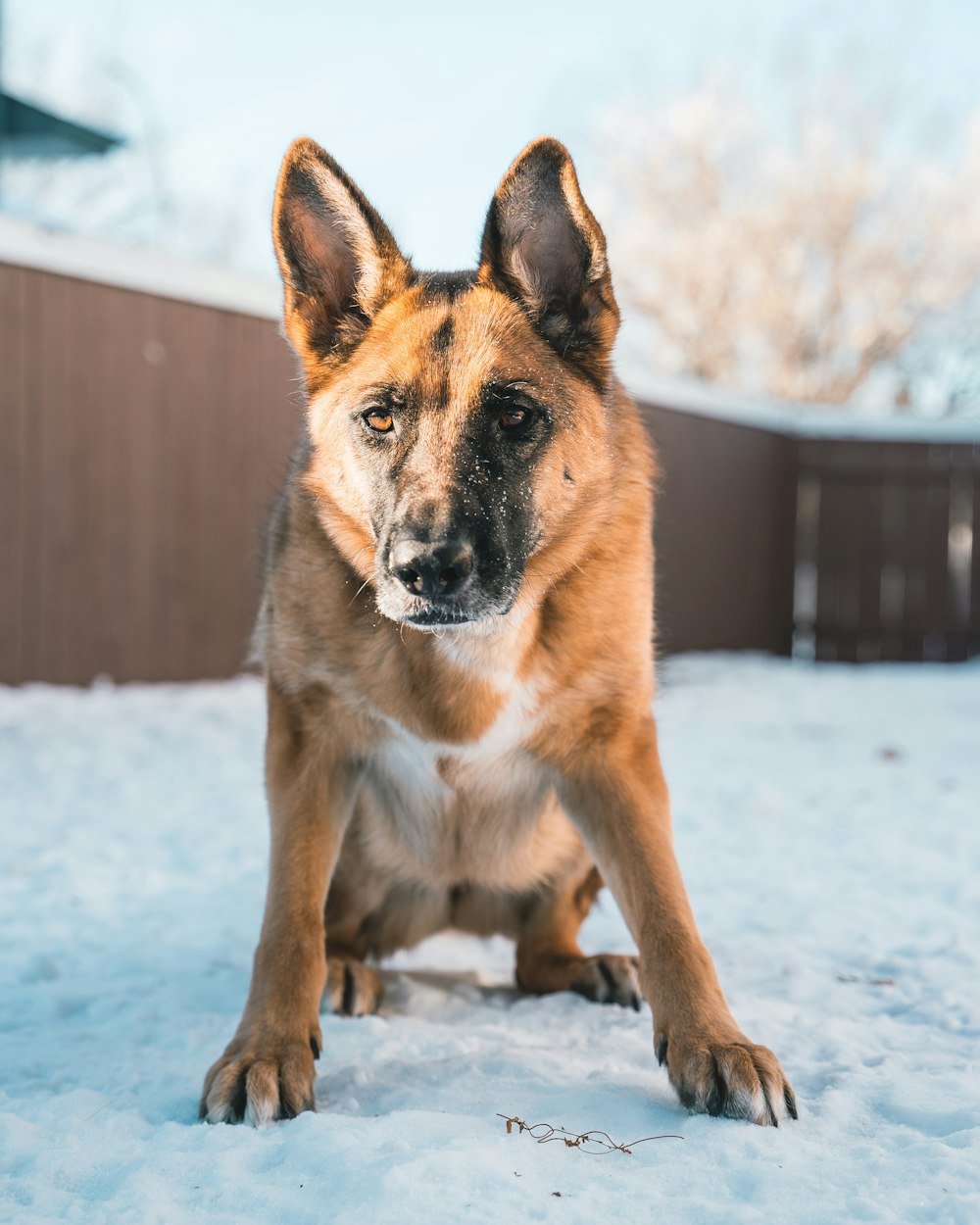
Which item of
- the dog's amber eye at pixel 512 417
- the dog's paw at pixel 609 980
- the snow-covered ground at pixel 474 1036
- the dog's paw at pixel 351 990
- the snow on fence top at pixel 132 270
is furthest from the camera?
the snow on fence top at pixel 132 270

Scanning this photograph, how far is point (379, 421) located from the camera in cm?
247

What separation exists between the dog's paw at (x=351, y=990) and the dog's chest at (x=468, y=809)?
0.25 meters

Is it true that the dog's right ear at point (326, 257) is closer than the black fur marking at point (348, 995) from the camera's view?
Yes

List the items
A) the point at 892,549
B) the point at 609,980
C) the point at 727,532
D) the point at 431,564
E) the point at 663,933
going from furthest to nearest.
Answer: the point at 892,549 → the point at 727,532 → the point at 609,980 → the point at 663,933 → the point at 431,564

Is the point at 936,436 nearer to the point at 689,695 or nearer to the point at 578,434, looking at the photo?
the point at 689,695

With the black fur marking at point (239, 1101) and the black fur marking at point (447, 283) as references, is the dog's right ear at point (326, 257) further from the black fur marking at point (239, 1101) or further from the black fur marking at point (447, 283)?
the black fur marking at point (239, 1101)

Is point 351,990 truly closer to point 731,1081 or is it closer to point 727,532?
point 731,1081

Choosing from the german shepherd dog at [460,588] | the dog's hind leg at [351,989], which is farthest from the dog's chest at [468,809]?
the dog's hind leg at [351,989]

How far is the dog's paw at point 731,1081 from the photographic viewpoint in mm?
1987

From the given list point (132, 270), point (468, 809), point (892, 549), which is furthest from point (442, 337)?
point (892, 549)

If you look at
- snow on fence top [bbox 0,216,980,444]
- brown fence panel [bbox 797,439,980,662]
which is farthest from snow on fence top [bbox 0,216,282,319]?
brown fence panel [bbox 797,439,980,662]

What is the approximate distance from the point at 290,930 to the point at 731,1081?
0.91 m

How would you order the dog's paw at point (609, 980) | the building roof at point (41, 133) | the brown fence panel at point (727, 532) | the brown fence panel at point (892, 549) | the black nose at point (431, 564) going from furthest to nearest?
the brown fence panel at point (892, 549)
the brown fence panel at point (727, 532)
the building roof at point (41, 133)
the dog's paw at point (609, 980)
the black nose at point (431, 564)

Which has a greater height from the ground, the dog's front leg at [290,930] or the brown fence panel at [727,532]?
the brown fence panel at [727,532]
